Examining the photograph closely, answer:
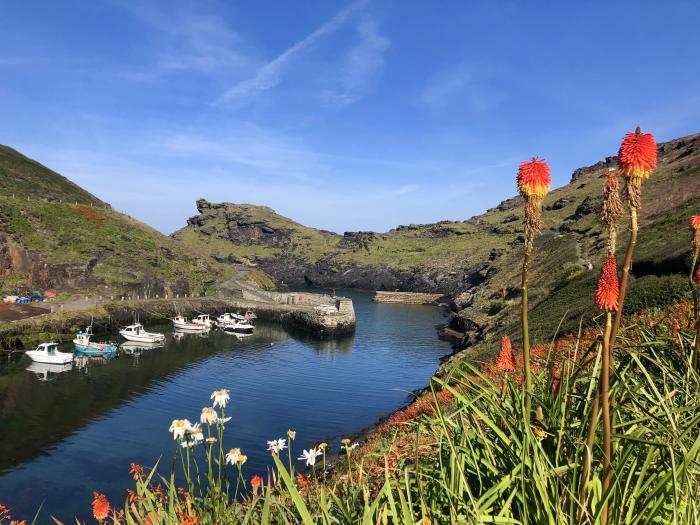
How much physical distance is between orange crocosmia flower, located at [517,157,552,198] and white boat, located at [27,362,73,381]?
5183cm

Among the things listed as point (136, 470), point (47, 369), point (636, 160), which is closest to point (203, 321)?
point (47, 369)

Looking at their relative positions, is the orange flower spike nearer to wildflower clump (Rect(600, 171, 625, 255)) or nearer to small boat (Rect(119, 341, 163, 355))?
wildflower clump (Rect(600, 171, 625, 255))

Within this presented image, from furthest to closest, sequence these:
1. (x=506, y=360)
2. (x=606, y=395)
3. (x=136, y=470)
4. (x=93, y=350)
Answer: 1. (x=93, y=350)
2. (x=136, y=470)
3. (x=506, y=360)
4. (x=606, y=395)

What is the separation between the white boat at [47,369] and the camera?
148 feet

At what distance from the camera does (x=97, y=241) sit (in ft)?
309

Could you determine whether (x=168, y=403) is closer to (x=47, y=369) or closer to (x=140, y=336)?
(x=47, y=369)

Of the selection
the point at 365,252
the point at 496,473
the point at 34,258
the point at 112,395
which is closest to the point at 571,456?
the point at 496,473

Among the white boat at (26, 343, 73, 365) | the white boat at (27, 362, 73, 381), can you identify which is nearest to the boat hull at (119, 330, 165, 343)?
the white boat at (27, 362, 73, 381)

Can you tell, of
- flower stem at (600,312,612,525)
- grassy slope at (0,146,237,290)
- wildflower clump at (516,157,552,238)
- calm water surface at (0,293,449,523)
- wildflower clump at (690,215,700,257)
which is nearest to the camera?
flower stem at (600,312,612,525)

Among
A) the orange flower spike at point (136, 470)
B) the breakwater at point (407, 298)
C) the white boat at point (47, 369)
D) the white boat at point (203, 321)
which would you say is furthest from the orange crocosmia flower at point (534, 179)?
the breakwater at point (407, 298)

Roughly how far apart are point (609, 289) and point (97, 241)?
106 meters

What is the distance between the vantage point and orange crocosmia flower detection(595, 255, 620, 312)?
2838mm

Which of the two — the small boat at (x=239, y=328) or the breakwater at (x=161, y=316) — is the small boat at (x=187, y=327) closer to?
the small boat at (x=239, y=328)

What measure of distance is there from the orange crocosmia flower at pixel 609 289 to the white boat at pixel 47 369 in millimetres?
52415
